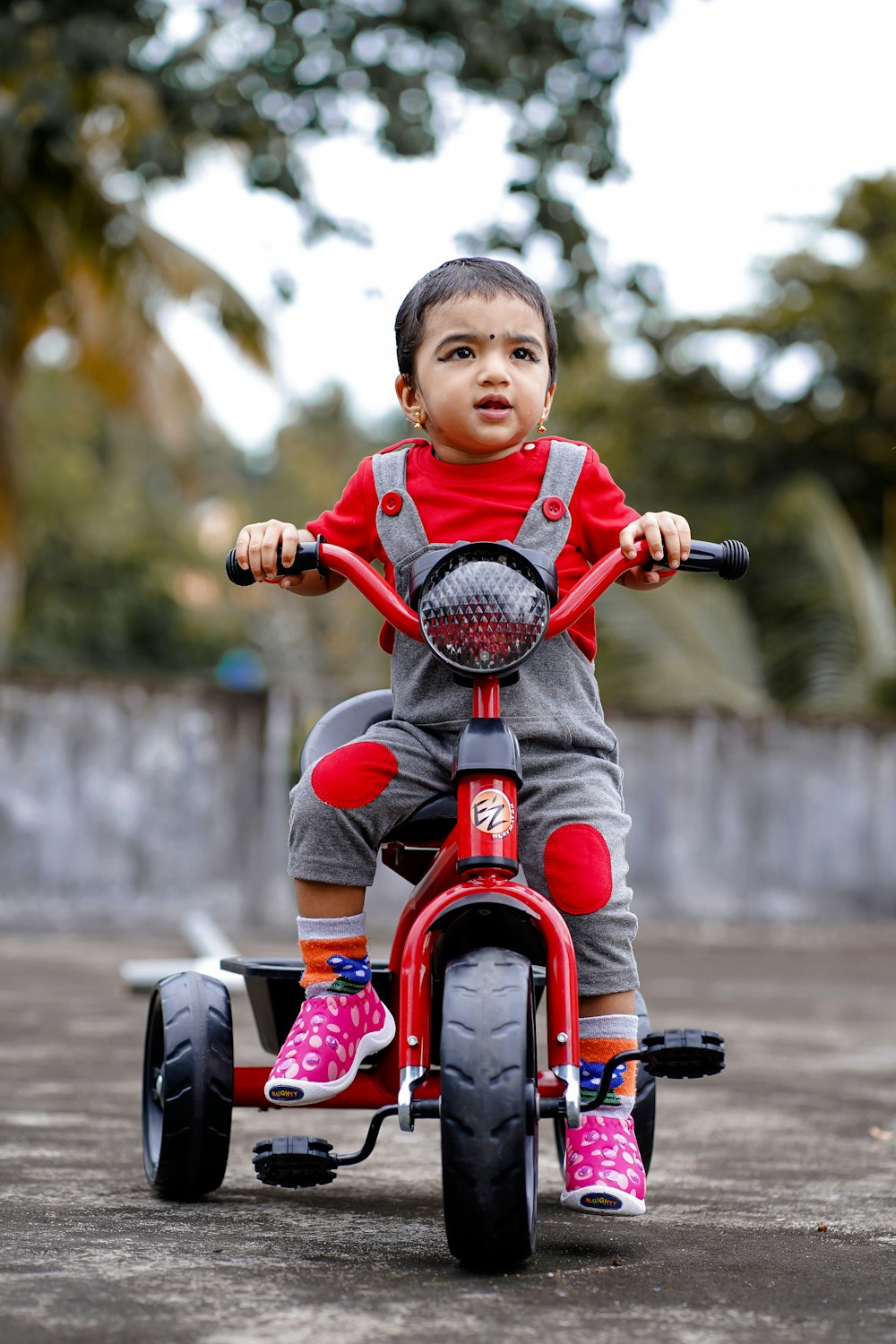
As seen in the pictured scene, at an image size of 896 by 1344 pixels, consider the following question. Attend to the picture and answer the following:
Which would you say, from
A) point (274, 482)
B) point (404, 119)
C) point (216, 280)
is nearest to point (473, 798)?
point (404, 119)

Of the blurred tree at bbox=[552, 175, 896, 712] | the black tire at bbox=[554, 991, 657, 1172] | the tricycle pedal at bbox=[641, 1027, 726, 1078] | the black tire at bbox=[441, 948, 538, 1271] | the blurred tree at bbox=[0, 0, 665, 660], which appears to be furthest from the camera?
the blurred tree at bbox=[552, 175, 896, 712]

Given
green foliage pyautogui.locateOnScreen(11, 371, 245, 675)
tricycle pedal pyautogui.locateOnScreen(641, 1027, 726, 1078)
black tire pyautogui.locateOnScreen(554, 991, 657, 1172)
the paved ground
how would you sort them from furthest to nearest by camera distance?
green foliage pyautogui.locateOnScreen(11, 371, 245, 675), black tire pyautogui.locateOnScreen(554, 991, 657, 1172), tricycle pedal pyautogui.locateOnScreen(641, 1027, 726, 1078), the paved ground

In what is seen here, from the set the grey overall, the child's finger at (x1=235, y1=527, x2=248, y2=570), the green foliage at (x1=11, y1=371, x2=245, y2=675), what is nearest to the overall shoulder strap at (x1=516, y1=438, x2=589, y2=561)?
the grey overall

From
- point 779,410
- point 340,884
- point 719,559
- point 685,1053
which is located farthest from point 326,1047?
point 779,410

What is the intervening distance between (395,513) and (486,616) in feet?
1.53

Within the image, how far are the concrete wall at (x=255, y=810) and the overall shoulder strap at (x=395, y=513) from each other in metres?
7.95

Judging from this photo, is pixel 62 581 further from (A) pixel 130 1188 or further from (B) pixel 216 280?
(A) pixel 130 1188

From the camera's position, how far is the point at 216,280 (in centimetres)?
1631

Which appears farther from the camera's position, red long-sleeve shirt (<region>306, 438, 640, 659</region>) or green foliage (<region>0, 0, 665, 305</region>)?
green foliage (<region>0, 0, 665, 305</region>)

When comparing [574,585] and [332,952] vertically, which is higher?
[574,585]

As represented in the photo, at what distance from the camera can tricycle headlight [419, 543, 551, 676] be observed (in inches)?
112

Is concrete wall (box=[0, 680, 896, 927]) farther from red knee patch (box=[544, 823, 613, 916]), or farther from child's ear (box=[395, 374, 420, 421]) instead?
red knee patch (box=[544, 823, 613, 916])

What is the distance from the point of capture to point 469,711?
3053mm

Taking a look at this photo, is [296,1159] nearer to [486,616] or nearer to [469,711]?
[469,711]
